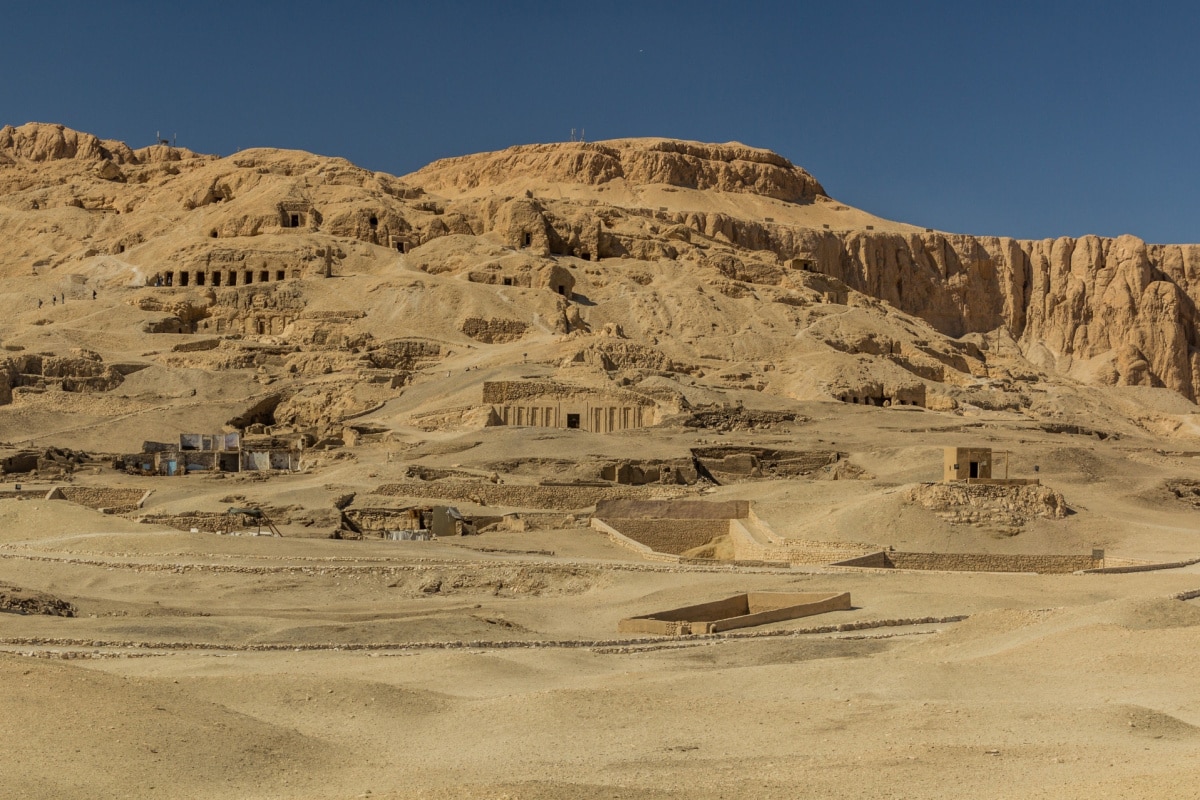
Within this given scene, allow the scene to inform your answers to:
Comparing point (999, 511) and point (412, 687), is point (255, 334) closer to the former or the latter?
point (999, 511)

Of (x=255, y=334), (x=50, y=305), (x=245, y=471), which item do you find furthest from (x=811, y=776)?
(x=50, y=305)

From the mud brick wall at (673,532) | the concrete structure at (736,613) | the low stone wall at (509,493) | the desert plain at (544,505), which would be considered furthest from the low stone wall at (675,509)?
the concrete structure at (736,613)

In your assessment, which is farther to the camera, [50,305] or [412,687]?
[50,305]

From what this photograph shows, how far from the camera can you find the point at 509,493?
32.0 metres

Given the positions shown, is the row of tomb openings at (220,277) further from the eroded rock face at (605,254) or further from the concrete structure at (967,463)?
the concrete structure at (967,463)

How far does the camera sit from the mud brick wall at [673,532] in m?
28.7

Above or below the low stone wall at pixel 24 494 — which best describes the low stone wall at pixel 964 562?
below

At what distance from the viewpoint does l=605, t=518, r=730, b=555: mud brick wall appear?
2867cm

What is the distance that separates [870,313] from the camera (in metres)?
69.4

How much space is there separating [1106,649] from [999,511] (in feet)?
41.2

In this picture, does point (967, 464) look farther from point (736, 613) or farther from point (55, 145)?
point (55, 145)

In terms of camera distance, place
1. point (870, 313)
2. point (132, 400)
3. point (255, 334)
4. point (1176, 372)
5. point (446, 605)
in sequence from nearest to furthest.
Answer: point (446, 605), point (132, 400), point (255, 334), point (870, 313), point (1176, 372)

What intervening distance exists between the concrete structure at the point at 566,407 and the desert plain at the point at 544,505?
138 millimetres

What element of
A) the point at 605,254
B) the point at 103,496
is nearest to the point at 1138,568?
the point at 103,496
